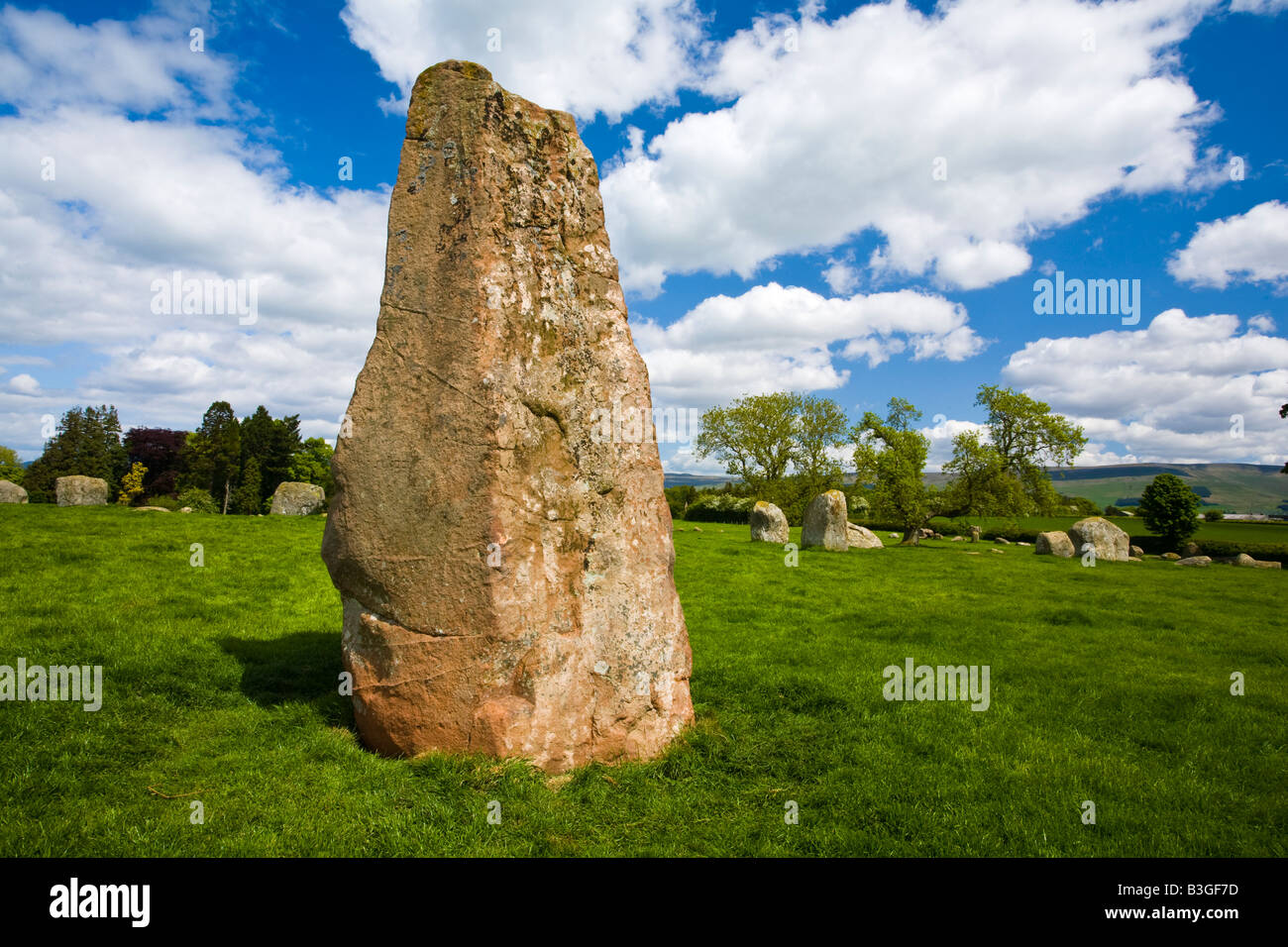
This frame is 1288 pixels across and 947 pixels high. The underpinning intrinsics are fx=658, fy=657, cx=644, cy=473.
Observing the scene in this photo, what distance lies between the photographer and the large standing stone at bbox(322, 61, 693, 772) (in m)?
5.64

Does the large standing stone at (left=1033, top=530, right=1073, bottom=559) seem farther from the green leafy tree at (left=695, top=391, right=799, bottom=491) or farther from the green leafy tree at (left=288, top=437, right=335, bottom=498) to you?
the green leafy tree at (left=288, top=437, right=335, bottom=498)

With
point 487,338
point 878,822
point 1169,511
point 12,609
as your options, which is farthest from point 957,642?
point 1169,511

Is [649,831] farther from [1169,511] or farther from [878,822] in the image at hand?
[1169,511]

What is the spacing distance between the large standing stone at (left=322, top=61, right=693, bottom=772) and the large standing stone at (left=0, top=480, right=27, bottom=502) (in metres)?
28.3

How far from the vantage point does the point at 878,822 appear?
17.1 feet

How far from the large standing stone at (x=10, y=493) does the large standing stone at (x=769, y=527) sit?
1119 inches

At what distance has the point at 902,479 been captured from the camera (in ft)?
108

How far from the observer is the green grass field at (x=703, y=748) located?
15.8 ft

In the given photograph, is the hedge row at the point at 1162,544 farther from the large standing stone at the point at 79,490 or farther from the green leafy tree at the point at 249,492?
the green leafy tree at the point at 249,492

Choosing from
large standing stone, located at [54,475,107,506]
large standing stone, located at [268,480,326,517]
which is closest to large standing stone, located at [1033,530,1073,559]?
Answer: large standing stone, located at [268,480,326,517]

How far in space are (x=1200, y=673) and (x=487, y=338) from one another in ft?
35.6

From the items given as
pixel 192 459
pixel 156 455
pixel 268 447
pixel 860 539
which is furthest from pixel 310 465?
pixel 860 539

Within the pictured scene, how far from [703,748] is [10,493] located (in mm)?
31121

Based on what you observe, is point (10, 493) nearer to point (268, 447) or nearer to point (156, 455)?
point (268, 447)
